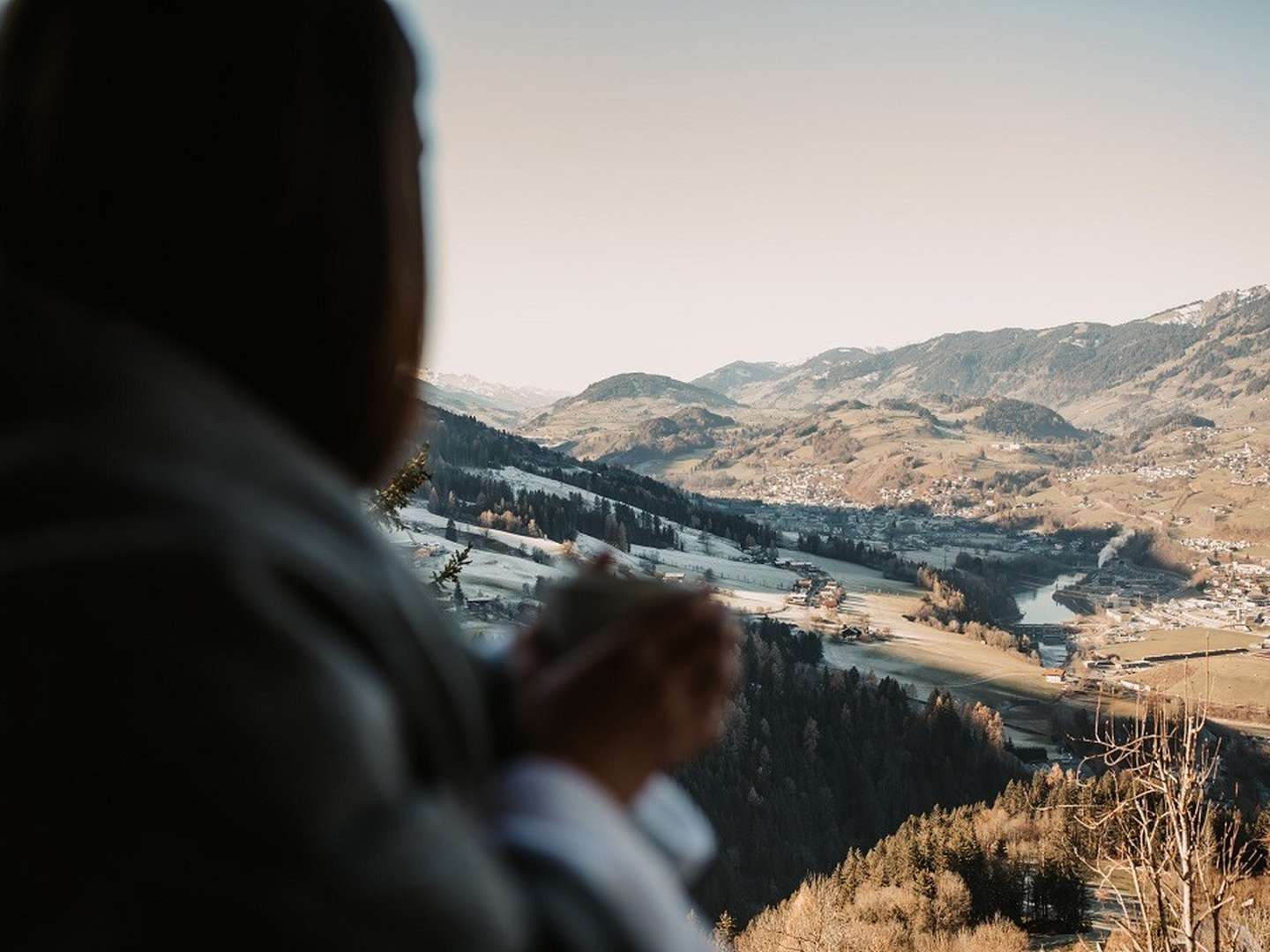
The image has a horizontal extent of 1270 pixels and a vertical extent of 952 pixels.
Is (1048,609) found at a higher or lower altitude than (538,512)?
lower

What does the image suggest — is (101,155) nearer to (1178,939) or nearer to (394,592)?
(394,592)

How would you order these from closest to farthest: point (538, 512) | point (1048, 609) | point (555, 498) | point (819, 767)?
point (819, 767) < point (538, 512) < point (555, 498) < point (1048, 609)

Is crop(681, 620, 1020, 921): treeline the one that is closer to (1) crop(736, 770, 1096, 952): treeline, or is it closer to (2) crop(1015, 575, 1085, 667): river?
(1) crop(736, 770, 1096, 952): treeline

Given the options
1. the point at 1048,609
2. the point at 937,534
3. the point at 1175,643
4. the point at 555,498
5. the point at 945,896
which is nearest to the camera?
the point at 945,896

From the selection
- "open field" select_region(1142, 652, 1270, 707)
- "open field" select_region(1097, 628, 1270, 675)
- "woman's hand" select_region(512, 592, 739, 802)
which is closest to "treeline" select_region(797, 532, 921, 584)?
"open field" select_region(1097, 628, 1270, 675)

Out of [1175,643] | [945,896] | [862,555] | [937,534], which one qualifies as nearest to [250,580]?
[945,896]

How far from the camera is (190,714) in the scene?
1.35 ft

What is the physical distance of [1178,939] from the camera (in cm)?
1064

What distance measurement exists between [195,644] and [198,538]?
0.05 meters

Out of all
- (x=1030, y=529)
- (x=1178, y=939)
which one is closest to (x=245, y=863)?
(x=1178, y=939)

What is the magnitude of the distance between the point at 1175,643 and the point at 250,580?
10153 centimetres

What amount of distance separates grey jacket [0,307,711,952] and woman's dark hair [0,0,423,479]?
0.25 ft

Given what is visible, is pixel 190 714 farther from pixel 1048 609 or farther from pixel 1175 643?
pixel 1048 609

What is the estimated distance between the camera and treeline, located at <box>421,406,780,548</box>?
82.4 metres
